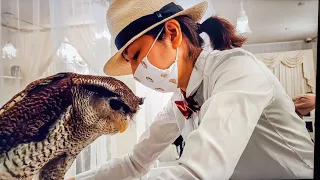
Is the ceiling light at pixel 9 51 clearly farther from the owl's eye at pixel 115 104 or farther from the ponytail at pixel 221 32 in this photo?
the ponytail at pixel 221 32

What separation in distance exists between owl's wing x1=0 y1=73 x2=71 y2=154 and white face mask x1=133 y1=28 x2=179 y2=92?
28 centimetres

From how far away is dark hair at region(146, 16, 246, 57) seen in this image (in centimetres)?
98

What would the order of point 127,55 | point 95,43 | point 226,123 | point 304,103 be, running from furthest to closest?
1. point 95,43
2. point 127,55
3. point 304,103
4. point 226,123

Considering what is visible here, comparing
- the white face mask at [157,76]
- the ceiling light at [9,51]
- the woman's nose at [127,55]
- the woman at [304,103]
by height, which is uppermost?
the ceiling light at [9,51]

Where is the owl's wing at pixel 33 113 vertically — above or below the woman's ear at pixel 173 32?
below

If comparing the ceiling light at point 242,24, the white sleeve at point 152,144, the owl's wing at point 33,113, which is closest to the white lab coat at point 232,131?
the white sleeve at point 152,144

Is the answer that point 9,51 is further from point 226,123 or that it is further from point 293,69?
point 293,69

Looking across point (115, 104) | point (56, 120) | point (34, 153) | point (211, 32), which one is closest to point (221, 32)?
point (211, 32)

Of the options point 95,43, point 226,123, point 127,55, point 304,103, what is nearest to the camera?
point 226,123

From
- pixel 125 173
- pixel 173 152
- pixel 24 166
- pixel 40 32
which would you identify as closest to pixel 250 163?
pixel 173 152

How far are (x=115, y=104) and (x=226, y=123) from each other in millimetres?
452

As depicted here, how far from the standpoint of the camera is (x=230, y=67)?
2.85 feet

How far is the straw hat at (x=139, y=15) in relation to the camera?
3.18ft

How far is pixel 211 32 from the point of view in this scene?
3.24 ft
